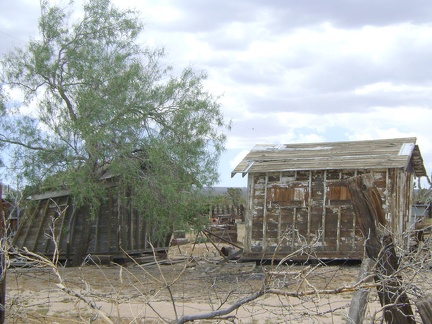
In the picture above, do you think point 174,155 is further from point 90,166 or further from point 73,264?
point 73,264

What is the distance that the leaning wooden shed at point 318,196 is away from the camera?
54.3 ft

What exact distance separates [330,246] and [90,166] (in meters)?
7.03

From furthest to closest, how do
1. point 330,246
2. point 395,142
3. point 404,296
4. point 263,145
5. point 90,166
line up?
point 263,145 → point 395,142 → point 330,246 → point 90,166 → point 404,296

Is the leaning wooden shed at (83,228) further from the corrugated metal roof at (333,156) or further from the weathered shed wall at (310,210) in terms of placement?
the corrugated metal roof at (333,156)

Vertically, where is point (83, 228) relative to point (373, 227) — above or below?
below

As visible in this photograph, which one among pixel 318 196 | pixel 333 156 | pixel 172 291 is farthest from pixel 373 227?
pixel 333 156

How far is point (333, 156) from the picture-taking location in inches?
706

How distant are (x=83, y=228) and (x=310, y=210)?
668 centimetres

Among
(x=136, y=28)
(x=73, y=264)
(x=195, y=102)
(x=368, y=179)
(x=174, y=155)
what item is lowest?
(x=73, y=264)

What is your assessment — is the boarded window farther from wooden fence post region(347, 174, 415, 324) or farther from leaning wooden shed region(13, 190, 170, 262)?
wooden fence post region(347, 174, 415, 324)

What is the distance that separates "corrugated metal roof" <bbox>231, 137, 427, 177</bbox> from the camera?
16906mm

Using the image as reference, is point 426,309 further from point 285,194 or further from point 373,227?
point 285,194

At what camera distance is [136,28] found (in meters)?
16.8

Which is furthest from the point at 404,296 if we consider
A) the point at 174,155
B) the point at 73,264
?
the point at 73,264
